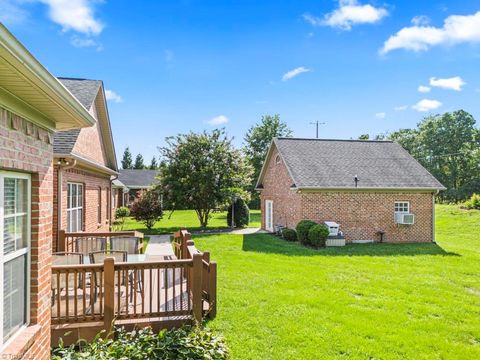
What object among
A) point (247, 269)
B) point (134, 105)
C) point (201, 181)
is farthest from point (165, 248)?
point (134, 105)

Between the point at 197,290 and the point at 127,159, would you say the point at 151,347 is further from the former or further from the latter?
the point at 127,159

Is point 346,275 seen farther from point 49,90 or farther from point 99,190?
point 99,190

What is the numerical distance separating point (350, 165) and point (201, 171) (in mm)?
8388

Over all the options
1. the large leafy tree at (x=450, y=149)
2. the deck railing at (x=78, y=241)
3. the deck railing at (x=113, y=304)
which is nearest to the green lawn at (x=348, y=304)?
the deck railing at (x=113, y=304)

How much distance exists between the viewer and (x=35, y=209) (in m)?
3.62

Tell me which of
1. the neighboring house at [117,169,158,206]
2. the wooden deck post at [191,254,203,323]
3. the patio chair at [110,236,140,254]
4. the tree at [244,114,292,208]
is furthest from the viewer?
the tree at [244,114,292,208]

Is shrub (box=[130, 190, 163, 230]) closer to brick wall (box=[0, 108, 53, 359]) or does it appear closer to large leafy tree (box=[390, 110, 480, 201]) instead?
brick wall (box=[0, 108, 53, 359])

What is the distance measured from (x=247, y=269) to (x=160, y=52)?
30.4ft

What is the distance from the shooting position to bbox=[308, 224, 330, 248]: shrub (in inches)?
549

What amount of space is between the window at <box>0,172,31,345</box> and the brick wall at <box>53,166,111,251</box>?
19.1 ft

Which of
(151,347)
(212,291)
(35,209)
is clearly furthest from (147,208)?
(35,209)

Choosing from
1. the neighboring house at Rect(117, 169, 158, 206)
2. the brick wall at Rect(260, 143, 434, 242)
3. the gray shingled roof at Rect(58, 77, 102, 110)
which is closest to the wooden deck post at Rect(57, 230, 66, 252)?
the gray shingled roof at Rect(58, 77, 102, 110)

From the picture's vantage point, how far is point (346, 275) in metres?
9.34

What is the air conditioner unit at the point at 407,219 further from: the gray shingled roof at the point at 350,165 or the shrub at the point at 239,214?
the shrub at the point at 239,214
